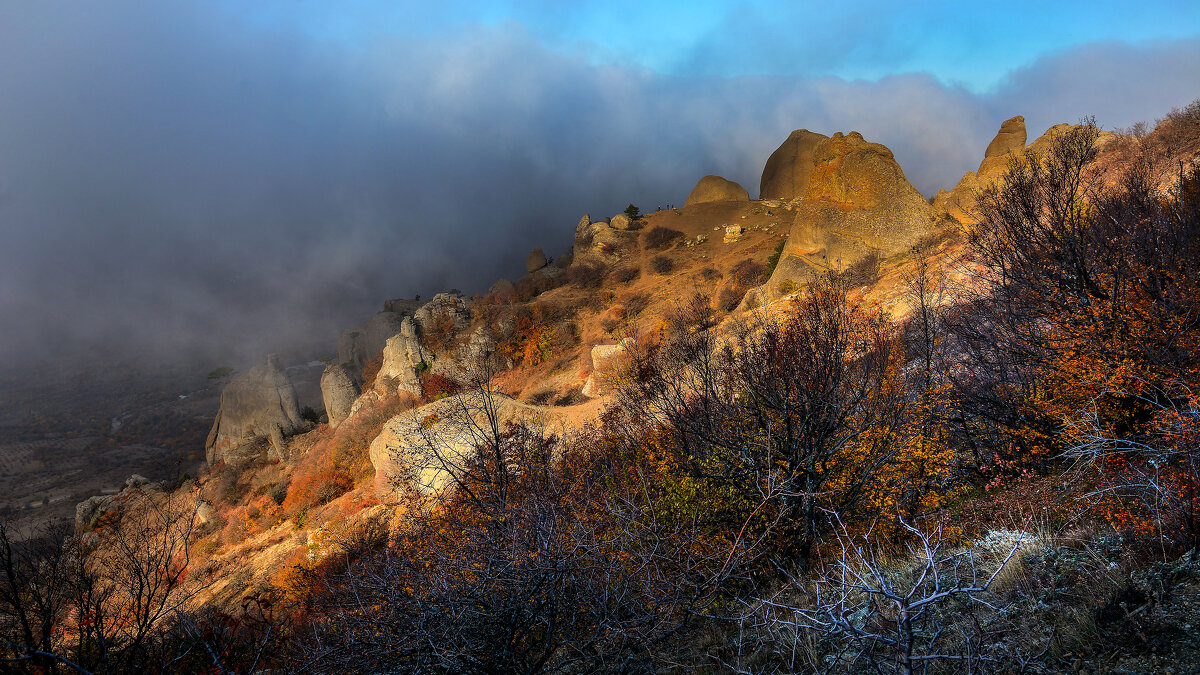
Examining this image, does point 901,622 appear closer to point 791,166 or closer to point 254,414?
point 254,414

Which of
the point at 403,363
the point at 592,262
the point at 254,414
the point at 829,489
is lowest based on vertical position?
the point at 829,489

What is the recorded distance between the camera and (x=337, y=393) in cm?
4003

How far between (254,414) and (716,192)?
57.8m

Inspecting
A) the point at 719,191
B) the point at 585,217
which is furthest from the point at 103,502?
the point at 719,191

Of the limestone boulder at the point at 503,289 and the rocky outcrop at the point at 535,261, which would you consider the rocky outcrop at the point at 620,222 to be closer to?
the rocky outcrop at the point at 535,261

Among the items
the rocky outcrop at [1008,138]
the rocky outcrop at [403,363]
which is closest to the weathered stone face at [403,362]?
the rocky outcrop at [403,363]

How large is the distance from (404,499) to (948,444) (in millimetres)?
19228

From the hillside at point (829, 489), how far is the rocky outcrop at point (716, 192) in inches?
1225

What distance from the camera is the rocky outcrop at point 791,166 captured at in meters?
56.5

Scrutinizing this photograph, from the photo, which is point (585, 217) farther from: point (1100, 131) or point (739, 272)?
point (1100, 131)

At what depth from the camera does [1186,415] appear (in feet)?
20.0

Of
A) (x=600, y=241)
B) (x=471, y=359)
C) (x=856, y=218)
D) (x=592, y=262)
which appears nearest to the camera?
(x=856, y=218)

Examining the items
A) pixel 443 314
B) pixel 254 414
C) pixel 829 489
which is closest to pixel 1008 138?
pixel 829 489

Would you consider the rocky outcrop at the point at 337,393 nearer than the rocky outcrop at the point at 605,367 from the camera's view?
No
